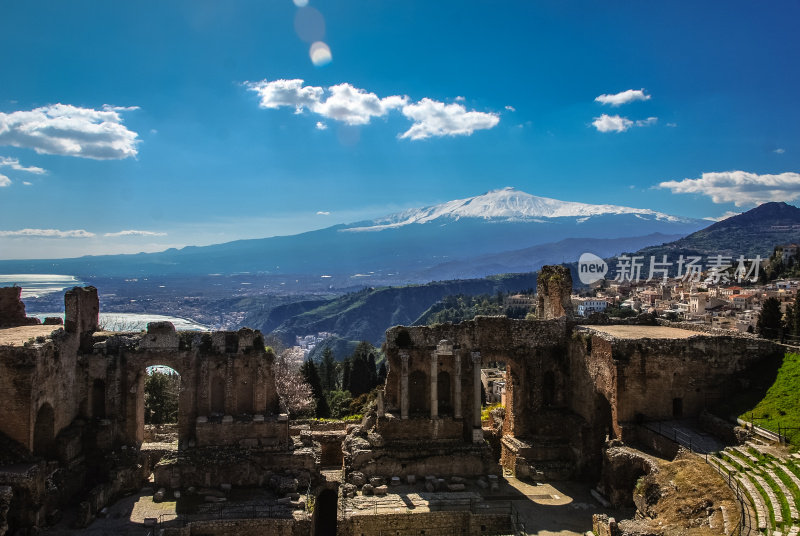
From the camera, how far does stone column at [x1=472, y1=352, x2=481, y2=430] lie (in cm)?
2608

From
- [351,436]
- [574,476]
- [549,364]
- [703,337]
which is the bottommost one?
[574,476]

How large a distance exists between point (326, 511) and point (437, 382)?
24.7ft

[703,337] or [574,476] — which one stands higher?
[703,337]

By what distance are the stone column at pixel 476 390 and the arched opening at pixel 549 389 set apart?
3.91 metres

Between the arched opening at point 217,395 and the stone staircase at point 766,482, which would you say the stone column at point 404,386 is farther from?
the stone staircase at point 766,482

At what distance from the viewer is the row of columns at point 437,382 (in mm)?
25828

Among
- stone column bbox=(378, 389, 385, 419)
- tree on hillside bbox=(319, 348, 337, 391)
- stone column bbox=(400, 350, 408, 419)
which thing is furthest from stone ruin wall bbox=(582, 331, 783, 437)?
tree on hillside bbox=(319, 348, 337, 391)

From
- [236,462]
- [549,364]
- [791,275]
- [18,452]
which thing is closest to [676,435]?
→ [549,364]

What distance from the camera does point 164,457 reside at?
23125 mm

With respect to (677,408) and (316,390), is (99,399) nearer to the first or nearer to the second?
(316,390)

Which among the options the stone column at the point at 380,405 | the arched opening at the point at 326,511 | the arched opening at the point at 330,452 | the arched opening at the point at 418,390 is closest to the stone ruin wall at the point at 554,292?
the arched opening at the point at 418,390

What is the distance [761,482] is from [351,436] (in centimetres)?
1587

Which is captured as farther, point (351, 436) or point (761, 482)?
point (351, 436)

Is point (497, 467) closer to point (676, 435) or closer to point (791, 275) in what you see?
point (676, 435)
